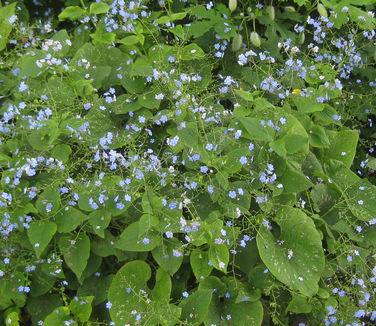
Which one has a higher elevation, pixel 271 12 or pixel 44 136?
pixel 271 12

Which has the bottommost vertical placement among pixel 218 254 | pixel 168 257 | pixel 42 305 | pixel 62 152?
pixel 42 305

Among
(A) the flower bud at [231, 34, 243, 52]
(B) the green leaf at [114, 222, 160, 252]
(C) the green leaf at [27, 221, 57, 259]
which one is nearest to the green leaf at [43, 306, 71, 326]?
(C) the green leaf at [27, 221, 57, 259]

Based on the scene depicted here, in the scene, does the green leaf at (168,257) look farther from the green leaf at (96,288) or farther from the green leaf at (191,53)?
the green leaf at (191,53)

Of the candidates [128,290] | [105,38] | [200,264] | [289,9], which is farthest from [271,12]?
[128,290]

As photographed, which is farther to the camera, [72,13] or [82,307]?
[72,13]

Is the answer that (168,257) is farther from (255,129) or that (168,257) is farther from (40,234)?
(255,129)

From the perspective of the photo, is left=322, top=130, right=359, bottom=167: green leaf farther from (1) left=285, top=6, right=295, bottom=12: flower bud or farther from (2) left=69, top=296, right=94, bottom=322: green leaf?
(2) left=69, top=296, right=94, bottom=322: green leaf

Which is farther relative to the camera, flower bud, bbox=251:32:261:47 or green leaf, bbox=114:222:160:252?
flower bud, bbox=251:32:261:47

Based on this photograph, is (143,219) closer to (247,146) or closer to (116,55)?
(247,146)
